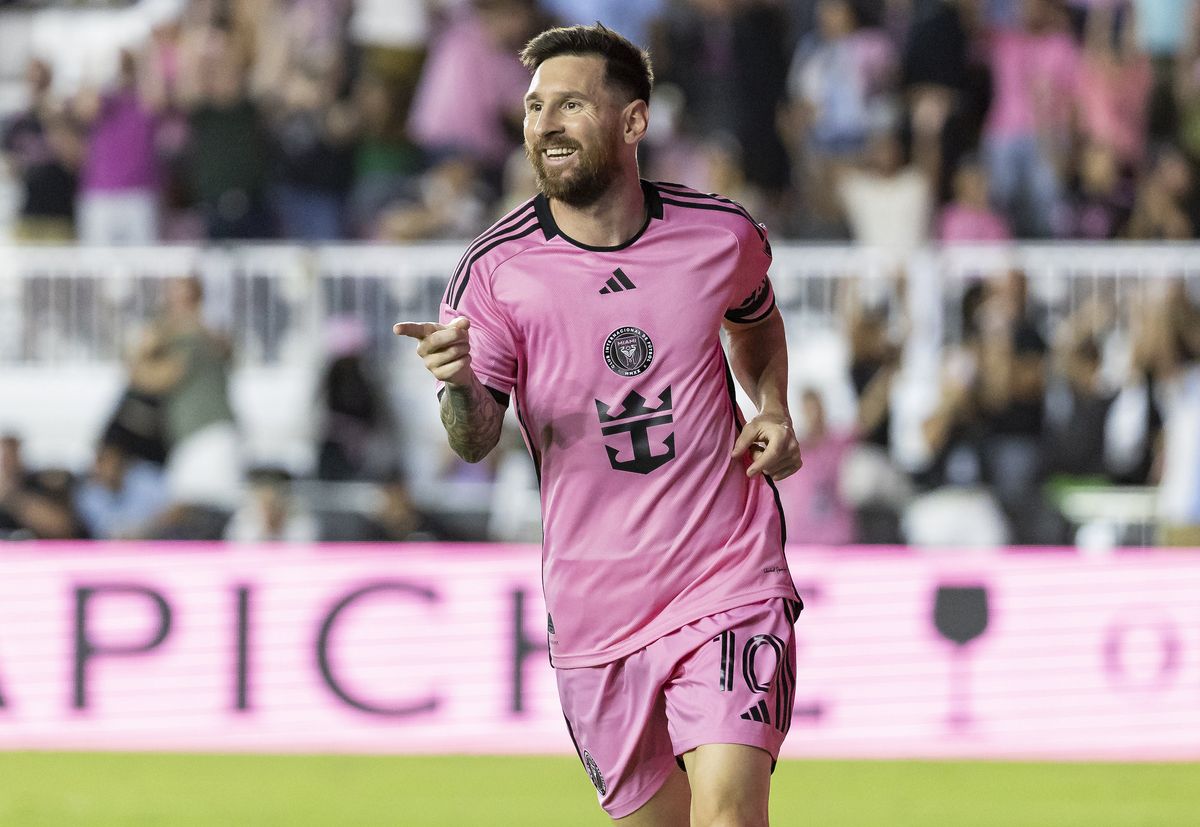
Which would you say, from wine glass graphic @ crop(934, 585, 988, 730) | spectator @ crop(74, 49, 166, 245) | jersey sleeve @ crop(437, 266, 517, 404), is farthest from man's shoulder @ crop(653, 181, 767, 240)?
spectator @ crop(74, 49, 166, 245)

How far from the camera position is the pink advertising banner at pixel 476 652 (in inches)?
370

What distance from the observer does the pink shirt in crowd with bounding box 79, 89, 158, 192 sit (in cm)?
1284

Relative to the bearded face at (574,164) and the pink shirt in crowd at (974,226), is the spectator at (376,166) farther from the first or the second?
the bearded face at (574,164)

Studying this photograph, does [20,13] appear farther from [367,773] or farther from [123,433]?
[367,773]

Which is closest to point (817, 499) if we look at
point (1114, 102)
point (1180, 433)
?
point (1180, 433)

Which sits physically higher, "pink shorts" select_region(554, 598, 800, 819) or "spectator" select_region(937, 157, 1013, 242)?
"spectator" select_region(937, 157, 1013, 242)

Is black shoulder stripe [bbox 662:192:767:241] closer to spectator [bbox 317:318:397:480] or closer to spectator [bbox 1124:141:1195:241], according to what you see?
spectator [bbox 317:318:397:480]

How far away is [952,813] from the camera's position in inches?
324

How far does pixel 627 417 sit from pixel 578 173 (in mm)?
598

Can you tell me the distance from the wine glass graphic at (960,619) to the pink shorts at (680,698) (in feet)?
15.6

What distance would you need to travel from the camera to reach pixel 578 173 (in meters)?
4.75

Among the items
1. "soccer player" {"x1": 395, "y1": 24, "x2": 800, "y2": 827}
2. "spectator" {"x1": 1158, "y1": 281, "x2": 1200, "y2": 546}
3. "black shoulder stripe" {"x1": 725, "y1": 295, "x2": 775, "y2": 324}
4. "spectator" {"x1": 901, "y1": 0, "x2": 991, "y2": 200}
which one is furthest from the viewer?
"spectator" {"x1": 901, "y1": 0, "x2": 991, "y2": 200}

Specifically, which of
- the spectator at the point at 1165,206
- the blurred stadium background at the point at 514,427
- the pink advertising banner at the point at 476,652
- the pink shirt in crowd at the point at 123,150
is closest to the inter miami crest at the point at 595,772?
the blurred stadium background at the point at 514,427

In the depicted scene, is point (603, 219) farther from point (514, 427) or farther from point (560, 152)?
point (514, 427)
